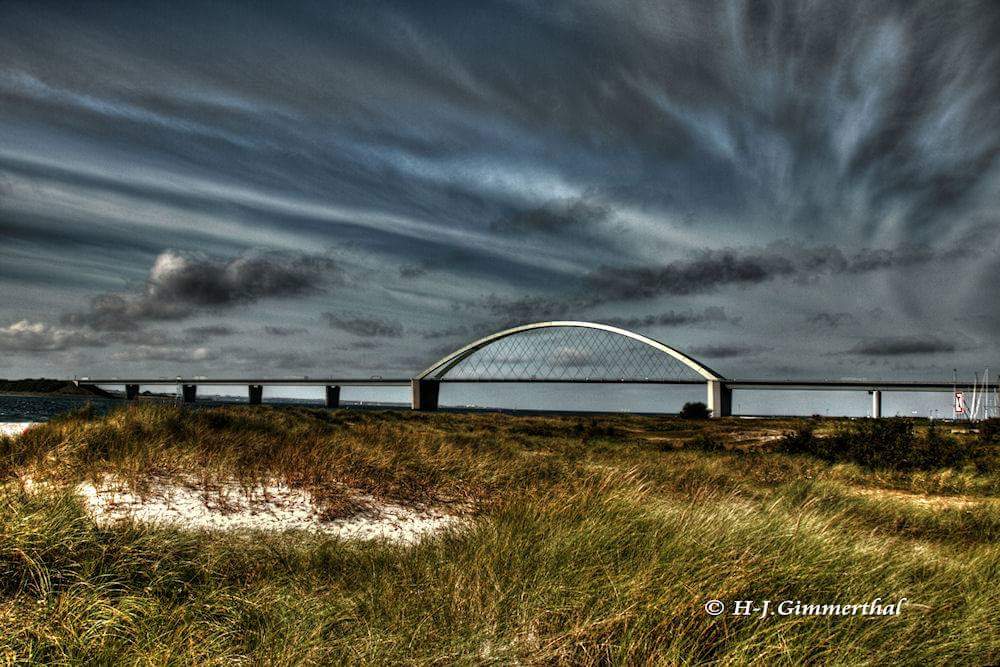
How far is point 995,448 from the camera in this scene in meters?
25.9

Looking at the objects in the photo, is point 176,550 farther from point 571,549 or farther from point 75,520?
point 571,549

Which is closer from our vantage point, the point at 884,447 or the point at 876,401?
the point at 884,447

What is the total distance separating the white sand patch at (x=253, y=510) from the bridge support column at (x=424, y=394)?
11304cm

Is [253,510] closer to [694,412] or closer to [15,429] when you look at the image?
[15,429]

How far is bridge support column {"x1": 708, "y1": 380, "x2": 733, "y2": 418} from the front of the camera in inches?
3912

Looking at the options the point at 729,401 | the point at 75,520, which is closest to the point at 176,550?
the point at 75,520

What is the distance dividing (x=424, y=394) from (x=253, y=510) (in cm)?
11718

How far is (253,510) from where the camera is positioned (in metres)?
7.98

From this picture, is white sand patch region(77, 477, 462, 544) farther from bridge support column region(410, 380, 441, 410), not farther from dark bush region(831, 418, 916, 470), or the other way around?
bridge support column region(410, 380, 441, 410)

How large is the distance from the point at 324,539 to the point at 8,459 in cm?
726

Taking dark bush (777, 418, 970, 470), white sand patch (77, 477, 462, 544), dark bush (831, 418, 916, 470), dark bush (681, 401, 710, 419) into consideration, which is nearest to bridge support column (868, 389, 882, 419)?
dark bush (681, 401, 710, 419)

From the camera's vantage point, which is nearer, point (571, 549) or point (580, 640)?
point (580, 640)

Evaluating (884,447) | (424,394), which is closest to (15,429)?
(884,447)

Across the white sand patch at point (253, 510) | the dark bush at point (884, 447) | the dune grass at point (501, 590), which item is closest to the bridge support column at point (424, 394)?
the dark bush at point (884, 447)
